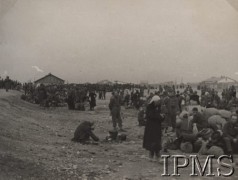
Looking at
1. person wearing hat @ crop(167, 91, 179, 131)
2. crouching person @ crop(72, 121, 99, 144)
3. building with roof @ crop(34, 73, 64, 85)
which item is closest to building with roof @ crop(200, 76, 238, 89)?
building with roof @ crop(34, 73, 64, 85)

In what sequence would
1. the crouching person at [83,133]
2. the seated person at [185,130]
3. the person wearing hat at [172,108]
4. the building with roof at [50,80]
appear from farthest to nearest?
the building with roof at [50,80]
the person wearing hat at [172,108]
the crouching person at [83,133]
the seated person at [185,130]

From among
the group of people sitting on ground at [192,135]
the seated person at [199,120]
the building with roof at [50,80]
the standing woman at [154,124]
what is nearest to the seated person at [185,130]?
the group of people sitting on ground at [192,135]

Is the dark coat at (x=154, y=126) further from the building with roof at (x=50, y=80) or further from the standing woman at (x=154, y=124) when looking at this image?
the building with roof at (x=50, y=80)

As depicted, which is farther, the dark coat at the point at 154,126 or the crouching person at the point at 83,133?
the crouching person at the point at 83,133

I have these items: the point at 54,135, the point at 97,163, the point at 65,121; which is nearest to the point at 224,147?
the point at 97,163

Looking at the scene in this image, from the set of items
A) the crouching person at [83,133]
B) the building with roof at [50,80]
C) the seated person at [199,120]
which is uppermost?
the building with roof at [50,80]

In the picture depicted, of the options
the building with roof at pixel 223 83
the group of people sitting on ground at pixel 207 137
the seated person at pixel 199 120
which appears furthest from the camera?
the building with roof at pixel 223 83

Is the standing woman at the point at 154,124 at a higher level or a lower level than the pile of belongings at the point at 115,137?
higher

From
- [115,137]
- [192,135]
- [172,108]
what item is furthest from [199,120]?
[172,108]

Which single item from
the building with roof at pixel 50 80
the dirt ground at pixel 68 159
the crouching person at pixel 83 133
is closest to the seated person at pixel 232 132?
the dirt ground at pixel 68 159

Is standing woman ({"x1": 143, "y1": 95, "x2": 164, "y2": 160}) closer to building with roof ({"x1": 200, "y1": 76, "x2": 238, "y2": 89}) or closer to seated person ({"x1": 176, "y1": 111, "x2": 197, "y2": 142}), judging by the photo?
seated person ({"x1": 176, "y1": 111, "x2": 197, "y2": 142})

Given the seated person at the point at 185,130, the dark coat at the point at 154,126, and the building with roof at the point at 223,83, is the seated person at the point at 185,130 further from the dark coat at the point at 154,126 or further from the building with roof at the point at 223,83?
the building with roof at the point at 223,83

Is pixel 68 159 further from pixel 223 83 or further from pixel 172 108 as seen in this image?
pixel 223 83

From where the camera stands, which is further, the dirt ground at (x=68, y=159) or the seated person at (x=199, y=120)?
the seated person at (x=199, y=120)
